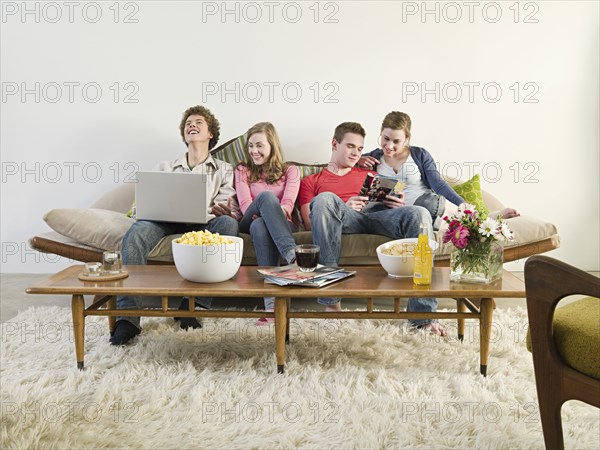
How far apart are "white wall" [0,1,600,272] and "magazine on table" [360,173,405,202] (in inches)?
40.0

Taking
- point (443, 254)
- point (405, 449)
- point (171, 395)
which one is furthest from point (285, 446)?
point (443, 254)

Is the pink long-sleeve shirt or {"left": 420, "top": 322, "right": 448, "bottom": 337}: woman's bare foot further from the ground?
the pink long-sleeve shirt

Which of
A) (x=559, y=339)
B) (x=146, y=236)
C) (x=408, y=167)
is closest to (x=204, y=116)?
(x=146, y=236)

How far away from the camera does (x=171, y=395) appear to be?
225 centimetres

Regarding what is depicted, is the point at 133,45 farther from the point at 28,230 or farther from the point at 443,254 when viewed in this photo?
the point at 443,254

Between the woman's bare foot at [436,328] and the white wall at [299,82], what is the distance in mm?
1796

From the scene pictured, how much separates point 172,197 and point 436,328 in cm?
135

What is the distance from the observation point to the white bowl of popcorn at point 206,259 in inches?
98.8

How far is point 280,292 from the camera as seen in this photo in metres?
2.39

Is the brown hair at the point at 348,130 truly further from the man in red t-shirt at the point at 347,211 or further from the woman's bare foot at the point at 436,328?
the woman's bare foot at the point at 436,328

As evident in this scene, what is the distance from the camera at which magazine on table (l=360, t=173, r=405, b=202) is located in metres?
3.57

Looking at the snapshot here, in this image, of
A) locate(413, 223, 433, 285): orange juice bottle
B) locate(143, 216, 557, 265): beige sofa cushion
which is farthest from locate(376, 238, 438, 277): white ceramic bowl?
locate(143, 216, 557, 265): beige sofa cushion

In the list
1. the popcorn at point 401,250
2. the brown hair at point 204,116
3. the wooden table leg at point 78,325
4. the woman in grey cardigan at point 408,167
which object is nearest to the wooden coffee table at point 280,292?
the wooden table leg at point 78,325

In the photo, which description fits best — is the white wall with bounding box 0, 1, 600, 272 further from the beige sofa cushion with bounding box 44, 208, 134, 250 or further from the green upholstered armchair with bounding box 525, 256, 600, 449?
the green upholstered armchair with bounding box 525, 256, 600, 449
